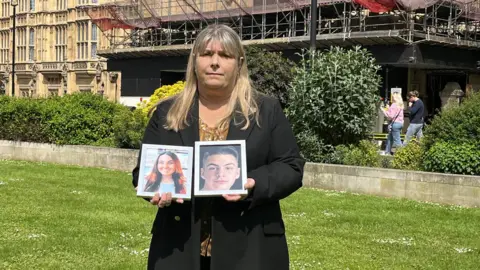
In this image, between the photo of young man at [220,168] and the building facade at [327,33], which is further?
the building facade at [327,33]

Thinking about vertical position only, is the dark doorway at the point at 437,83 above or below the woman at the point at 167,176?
above

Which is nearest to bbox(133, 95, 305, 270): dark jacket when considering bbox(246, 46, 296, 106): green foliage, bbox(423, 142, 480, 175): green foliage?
bbox(423, 142, 480, 175): green foliage

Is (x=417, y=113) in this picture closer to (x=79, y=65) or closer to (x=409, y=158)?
(x=409, y=158)

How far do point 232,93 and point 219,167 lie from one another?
0.47 metres

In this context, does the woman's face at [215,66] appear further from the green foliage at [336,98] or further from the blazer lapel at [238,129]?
the green foliage at [336,98]

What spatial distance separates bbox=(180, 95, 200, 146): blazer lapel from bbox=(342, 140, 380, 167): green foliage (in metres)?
10.3

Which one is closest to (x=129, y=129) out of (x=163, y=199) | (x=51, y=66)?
(x=163, y=199)

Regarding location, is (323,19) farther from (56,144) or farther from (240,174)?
(240,174)

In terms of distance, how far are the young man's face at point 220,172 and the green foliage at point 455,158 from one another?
9.28 meters

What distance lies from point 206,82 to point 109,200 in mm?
7598

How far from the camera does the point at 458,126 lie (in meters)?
12.0

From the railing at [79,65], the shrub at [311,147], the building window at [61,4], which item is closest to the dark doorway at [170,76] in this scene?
the railing at [79,65]

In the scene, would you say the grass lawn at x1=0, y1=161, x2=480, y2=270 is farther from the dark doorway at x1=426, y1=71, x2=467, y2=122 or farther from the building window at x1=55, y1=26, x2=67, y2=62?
the building window at x1=55, y1=26, x2=67, y2=62

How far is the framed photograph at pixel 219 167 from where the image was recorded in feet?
9.94
